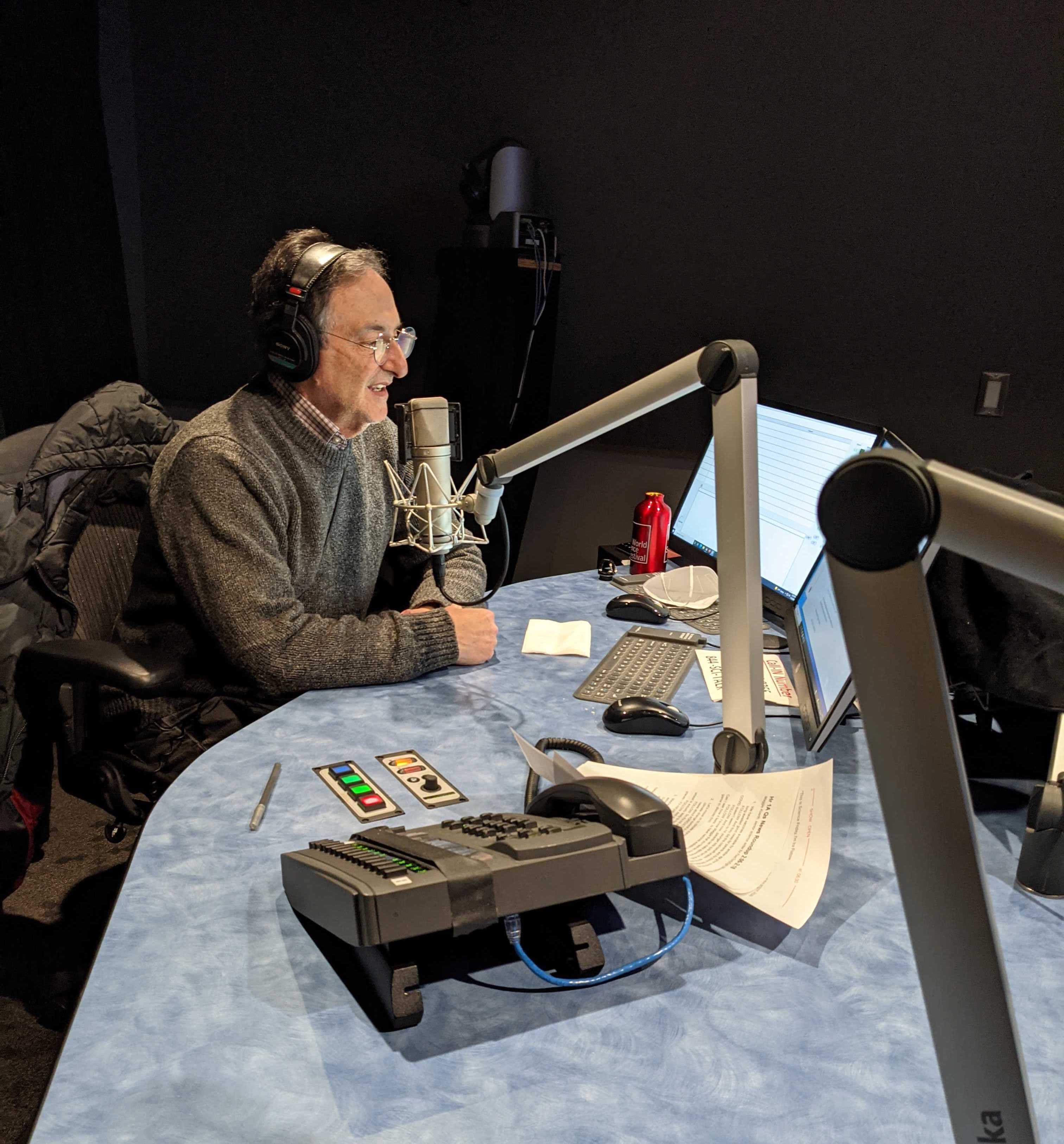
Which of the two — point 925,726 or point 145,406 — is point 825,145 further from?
point 925,726

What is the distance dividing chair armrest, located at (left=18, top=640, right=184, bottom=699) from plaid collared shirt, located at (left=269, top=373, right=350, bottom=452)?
0.48 metres

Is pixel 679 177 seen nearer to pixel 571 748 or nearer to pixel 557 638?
pixel 557 638

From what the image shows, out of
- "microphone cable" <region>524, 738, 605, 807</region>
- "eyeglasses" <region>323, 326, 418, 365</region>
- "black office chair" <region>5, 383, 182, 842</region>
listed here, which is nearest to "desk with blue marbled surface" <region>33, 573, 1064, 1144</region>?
"microphone cable" <region>524, 738, 605, 807</region>

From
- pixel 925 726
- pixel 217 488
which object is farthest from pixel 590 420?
pixel 217 488

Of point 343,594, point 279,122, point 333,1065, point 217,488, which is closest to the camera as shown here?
point 333,1065

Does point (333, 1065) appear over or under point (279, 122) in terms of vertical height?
under

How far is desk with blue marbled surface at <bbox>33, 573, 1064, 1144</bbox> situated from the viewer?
26.5 inches

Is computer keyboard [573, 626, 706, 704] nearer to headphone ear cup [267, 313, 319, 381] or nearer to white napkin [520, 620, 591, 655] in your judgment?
white napkin [520, 620, 591, 655]

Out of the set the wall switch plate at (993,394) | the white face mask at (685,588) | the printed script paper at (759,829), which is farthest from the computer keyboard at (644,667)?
the wall switch plate at (993,394)

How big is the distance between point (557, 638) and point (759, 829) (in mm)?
733

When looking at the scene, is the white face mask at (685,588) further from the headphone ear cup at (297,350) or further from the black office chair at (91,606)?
the black office chair at (91,606)

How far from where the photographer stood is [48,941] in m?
1.92

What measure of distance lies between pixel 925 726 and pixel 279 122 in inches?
152

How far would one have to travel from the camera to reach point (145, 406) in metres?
1.68
